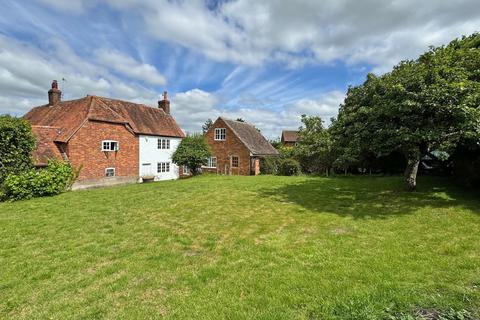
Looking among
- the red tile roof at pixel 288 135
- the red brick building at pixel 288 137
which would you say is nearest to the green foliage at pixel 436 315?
the red brick building at pixel 288 137

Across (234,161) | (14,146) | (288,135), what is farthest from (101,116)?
(288,135)

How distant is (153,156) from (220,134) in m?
7.94

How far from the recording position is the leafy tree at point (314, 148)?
23.6 m

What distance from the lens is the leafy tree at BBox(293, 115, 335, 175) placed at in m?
23.6

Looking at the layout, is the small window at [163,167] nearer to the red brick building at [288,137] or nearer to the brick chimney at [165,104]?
the brick chimney at [165,104]

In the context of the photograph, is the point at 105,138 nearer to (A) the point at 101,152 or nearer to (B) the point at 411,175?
(A) the point at 101,152

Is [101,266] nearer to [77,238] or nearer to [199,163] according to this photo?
[77,238]

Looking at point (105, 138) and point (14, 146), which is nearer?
point (14, 146)

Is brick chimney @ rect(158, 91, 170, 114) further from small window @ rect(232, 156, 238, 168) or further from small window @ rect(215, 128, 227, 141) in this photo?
small window @ rect(232, 156, 238, 168)

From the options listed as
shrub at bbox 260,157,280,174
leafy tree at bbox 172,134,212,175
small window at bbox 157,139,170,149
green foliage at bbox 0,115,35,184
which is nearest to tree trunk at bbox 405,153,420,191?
shrub at bbox 260,157,280,174

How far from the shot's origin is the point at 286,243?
6.34 m

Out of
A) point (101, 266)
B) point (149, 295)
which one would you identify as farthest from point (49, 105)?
point (149, 295)

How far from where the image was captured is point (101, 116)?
23031 millimetres

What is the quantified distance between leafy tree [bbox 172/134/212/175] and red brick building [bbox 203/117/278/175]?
3.35 meters
